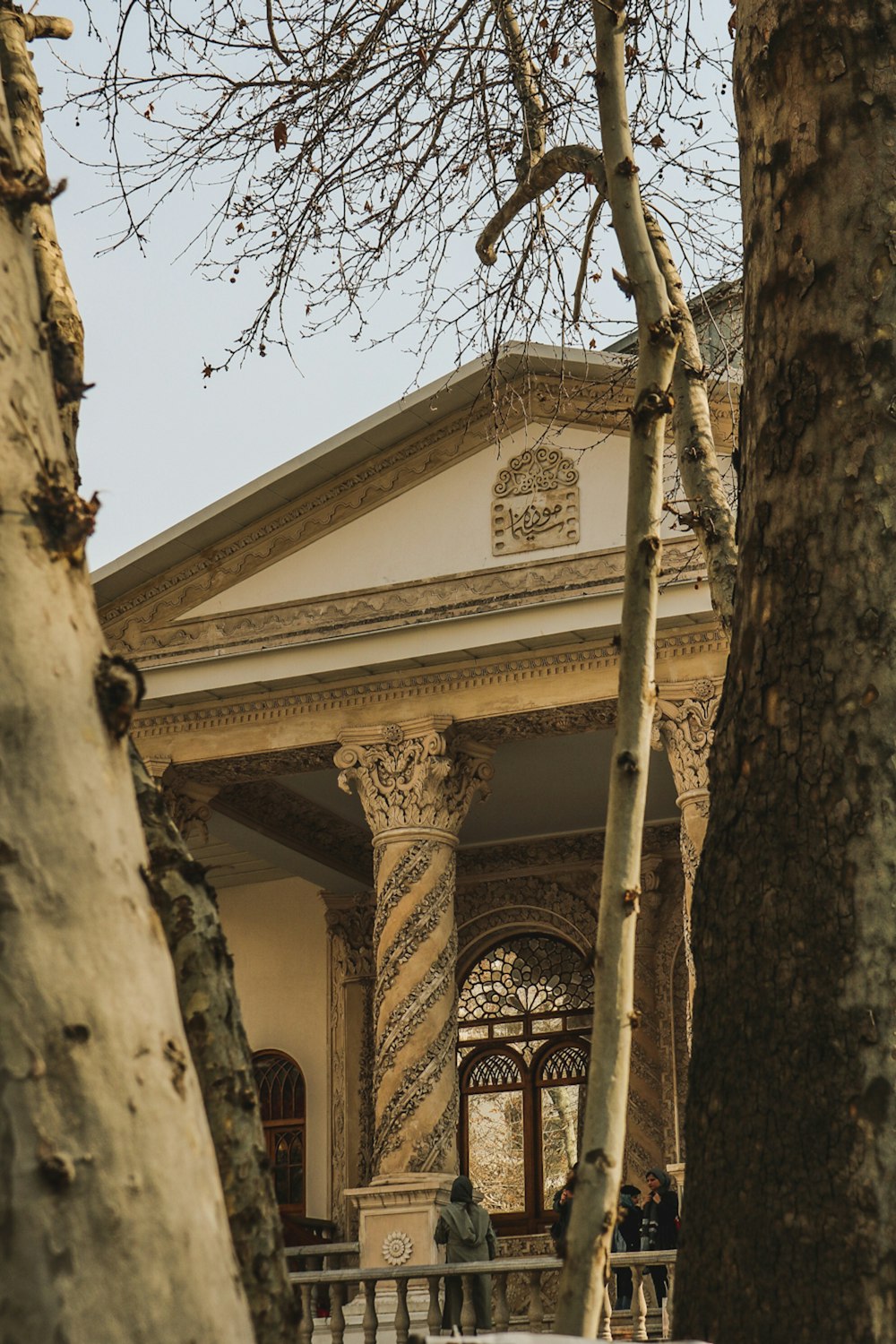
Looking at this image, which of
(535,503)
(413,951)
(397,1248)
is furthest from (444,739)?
(397,1248)

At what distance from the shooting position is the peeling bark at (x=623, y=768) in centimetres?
209

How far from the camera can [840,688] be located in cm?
279

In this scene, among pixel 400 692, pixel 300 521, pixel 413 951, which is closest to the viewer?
pixel 413 951

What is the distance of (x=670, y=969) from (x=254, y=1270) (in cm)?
1392

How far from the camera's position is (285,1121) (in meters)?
16.9

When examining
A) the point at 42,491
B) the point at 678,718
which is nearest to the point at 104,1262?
the point at 42,491

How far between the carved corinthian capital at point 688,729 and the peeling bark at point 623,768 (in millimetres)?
8824

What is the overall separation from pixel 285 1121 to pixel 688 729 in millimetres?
7448

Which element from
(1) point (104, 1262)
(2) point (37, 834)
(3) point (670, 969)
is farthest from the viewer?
(3) point (670, 969)

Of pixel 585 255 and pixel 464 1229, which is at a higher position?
pixel 585 255

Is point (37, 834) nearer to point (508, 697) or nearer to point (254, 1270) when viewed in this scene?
point (254, 1270)

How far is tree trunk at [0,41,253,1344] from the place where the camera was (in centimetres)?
132

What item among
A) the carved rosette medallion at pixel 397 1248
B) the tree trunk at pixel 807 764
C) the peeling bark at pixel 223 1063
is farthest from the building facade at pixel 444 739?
the peeling bark at pixel 223 1063

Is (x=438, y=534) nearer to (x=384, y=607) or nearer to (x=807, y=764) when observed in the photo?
(x=384, y=607)
